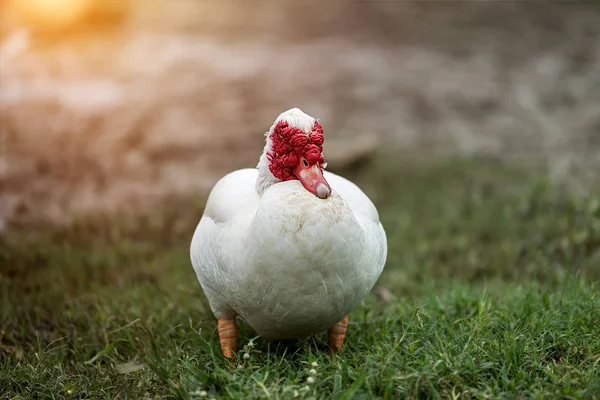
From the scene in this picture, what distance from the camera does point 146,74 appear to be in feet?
23.5

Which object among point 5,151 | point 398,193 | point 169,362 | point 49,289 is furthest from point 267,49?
point 169,362

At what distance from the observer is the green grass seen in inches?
101

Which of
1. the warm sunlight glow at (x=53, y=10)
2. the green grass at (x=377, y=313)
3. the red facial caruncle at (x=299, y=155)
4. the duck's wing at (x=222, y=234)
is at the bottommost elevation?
the green grass at (x=377, y=313)

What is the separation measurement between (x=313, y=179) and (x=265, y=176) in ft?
1.02

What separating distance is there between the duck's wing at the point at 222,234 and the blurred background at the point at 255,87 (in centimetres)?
314

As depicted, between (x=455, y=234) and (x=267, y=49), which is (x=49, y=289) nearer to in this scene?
(x=455, y=234)

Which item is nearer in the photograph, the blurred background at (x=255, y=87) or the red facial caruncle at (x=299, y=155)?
the red facial caruncle at (x=299, y=155)

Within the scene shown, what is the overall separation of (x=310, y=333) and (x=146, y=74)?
5125 mm

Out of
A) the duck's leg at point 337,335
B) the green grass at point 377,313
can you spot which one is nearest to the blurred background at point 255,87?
the green grass at point 377,313

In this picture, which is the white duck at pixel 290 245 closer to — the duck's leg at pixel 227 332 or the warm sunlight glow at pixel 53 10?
the duck's leg at pixel 227 332

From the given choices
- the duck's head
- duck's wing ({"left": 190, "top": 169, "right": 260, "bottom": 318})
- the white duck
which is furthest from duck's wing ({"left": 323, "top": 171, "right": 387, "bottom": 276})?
duck's wing ({"left": 190, "top": 169, "right": 260, "bottom": 318})

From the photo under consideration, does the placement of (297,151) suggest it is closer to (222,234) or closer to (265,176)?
(265,176)

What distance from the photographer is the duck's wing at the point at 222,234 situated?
8.81 feet

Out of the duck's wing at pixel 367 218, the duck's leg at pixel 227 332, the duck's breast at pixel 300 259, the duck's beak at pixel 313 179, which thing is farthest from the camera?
the duck's leg at pixel 227 332
